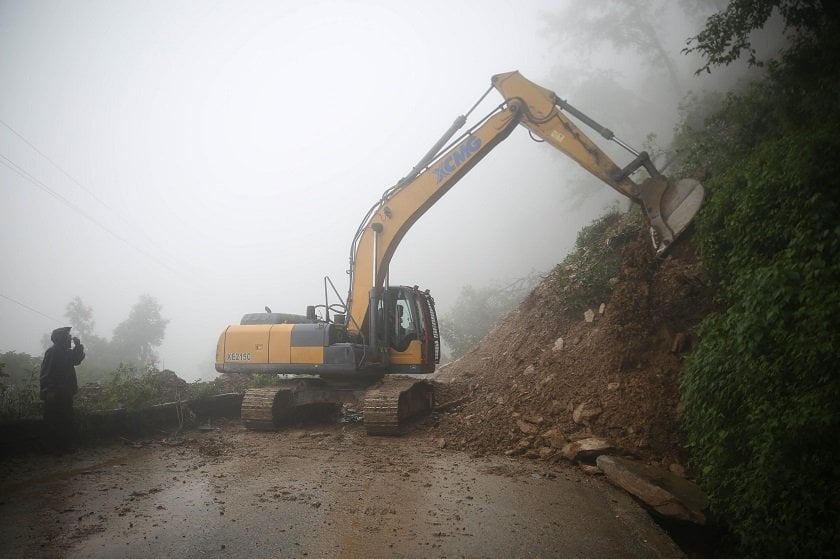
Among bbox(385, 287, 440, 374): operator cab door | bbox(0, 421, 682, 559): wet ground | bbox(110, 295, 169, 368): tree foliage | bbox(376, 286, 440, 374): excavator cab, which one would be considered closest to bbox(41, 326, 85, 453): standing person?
bbox(0, 421, 682, 559): wet ground

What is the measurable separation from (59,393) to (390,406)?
196 inches

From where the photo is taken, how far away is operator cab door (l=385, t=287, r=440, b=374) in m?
8.02

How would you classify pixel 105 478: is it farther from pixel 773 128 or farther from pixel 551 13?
pixel 551 13

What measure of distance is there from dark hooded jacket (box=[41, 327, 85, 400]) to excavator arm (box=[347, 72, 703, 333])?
174 inches

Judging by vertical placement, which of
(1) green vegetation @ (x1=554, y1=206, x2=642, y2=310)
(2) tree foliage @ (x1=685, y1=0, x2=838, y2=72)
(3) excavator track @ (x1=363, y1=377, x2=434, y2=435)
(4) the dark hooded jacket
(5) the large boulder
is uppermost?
(2) tree foliage @ (x1=685, y1=0, x2=838, y2=72)

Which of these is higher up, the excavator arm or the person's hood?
the excavator arm

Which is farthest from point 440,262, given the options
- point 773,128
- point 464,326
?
point 773,128

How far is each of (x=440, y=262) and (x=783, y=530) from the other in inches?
3222

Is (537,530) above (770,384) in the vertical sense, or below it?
below

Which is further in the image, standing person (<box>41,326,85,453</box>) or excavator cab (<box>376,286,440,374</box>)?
excavator cab (<box>376,286,440,374</box>)

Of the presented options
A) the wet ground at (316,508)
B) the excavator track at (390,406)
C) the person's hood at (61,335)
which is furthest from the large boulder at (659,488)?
the person's hood at (61,335)

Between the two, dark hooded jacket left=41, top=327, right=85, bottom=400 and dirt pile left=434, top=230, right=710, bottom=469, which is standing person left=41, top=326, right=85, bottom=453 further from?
dirt pile left=434, top=230, right=710, bottom=469

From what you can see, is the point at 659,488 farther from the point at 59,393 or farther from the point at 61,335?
the point at 61,335

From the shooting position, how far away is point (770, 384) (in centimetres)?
311
